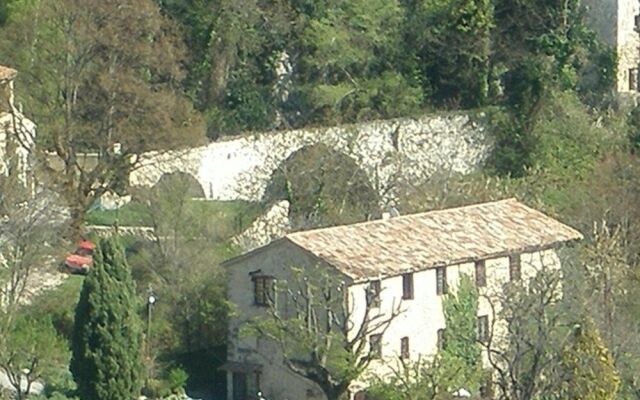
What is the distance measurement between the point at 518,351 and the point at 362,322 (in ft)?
9.89

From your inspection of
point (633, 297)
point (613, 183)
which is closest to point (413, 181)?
point (613, 183)

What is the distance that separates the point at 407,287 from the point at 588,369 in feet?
18.0

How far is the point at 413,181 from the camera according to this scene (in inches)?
2426

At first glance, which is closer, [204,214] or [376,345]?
[376,345]

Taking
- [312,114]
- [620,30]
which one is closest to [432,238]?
[312,114]

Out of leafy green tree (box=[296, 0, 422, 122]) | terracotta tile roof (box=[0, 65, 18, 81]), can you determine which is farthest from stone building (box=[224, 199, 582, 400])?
leafy green tree (box=[296, 0, 422, 122])

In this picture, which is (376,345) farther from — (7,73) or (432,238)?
(7,73)

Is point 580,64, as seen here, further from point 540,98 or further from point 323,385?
point 323,385

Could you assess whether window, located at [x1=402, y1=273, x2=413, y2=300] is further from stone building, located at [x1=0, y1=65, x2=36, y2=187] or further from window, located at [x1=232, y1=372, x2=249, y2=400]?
stone building, located at [x1=0, y1=65, x2=36, y2=187]

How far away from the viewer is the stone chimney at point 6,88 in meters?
56.0

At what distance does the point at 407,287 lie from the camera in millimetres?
51969

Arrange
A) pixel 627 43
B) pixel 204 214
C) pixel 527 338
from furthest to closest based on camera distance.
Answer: pixel 627 43, pixel 204 214, pixel 527 338

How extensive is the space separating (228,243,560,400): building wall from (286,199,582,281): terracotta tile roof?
282 mm

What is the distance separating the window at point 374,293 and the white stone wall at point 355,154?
819cm
